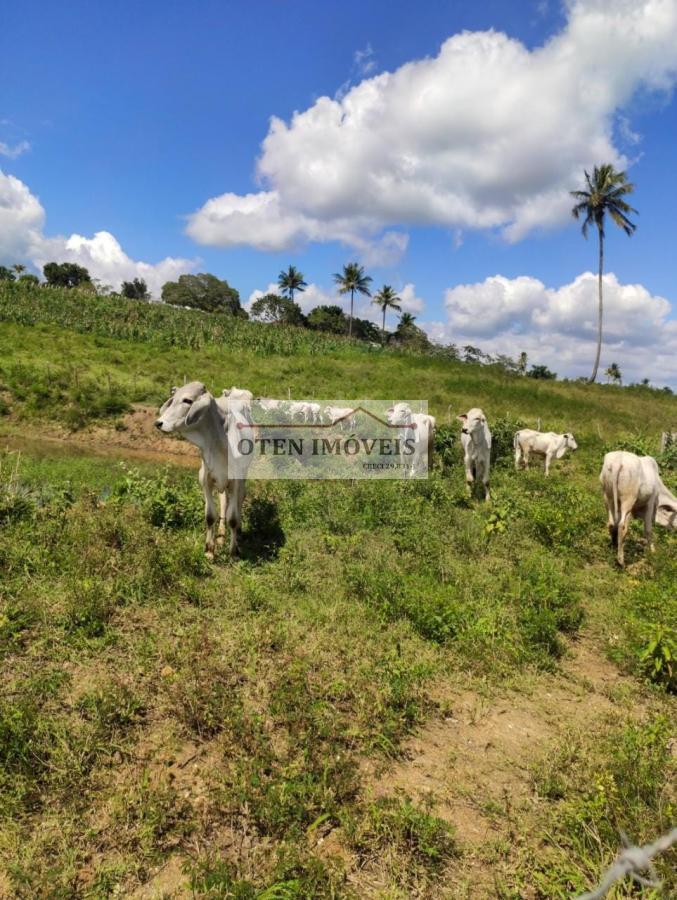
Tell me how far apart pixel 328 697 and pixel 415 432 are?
332 inches

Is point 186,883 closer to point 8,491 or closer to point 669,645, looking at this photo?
point 669,645

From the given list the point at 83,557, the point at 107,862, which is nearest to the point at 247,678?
the point at 107,862

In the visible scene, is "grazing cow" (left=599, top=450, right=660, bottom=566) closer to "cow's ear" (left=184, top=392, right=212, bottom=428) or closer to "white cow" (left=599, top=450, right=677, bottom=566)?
"white cow" (left=599, top=450, right=677, bottom=566)

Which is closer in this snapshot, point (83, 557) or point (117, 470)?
point (83, 557)

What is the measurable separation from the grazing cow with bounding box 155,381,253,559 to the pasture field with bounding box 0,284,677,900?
55 cm

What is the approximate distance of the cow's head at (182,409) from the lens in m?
5.77

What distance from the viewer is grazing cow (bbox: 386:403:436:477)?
11.7m

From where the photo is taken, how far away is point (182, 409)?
5875 mm

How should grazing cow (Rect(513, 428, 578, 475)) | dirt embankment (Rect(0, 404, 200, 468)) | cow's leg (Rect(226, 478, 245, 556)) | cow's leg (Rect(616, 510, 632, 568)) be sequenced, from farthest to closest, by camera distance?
dirt embankment (Rect(0, 404, 200, 468)) → grazing cow (Rect(513, 428, 578, 475)) → cow's leg (Rect(616, 510, 632, 568)) → cow's leg (Rect(226, 478, 245, 556))

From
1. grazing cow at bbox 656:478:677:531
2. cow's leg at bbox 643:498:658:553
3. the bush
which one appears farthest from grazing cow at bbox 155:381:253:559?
the bush

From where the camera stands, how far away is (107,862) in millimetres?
Answer: 2602

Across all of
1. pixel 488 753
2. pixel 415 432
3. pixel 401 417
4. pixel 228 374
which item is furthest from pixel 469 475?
pixel 228 374

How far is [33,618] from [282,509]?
420 centimetres

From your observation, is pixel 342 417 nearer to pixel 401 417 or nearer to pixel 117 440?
pixel 401 417
